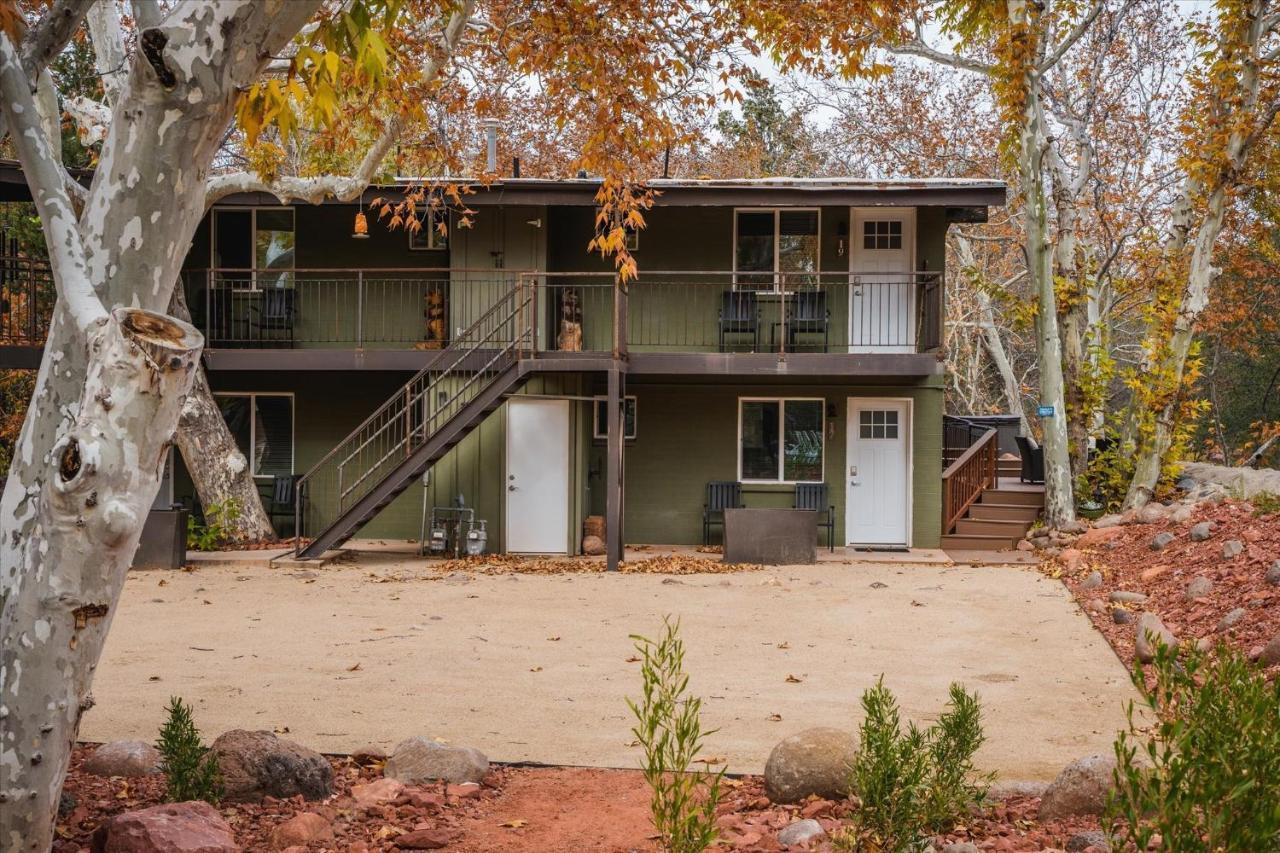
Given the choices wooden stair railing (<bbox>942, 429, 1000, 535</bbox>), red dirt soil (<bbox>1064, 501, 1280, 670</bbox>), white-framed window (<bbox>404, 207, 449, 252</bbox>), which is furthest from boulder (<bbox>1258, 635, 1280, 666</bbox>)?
white-framed window (<bbox>404, 207, 449, 252</bbox>)

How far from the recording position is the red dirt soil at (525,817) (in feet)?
15.6

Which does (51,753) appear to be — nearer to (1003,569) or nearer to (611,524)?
(611,524)

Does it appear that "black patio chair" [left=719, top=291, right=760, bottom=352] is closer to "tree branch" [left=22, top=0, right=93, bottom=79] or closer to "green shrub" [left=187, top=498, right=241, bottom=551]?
"green shrub" [left=187, top=498, right=241, bottom=551]

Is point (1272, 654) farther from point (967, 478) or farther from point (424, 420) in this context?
point (424, 420)

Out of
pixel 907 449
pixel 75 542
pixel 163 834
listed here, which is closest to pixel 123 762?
pixel 163 834

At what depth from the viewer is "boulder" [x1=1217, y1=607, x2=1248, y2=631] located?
9.61 metres

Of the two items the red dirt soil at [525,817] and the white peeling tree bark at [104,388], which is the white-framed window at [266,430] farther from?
the white peeling tree bark at [104,388]

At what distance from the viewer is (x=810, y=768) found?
536 cm

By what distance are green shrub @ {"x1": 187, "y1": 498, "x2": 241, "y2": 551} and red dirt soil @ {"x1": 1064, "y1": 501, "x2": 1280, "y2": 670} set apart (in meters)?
11.9

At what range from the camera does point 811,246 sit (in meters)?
18.8

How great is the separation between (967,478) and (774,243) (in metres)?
4.95

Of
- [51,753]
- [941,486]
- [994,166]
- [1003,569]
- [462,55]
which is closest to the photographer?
[51,753]

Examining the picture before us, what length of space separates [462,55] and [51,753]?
10.8 metres

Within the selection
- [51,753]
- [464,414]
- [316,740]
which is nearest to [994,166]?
[464,414]
